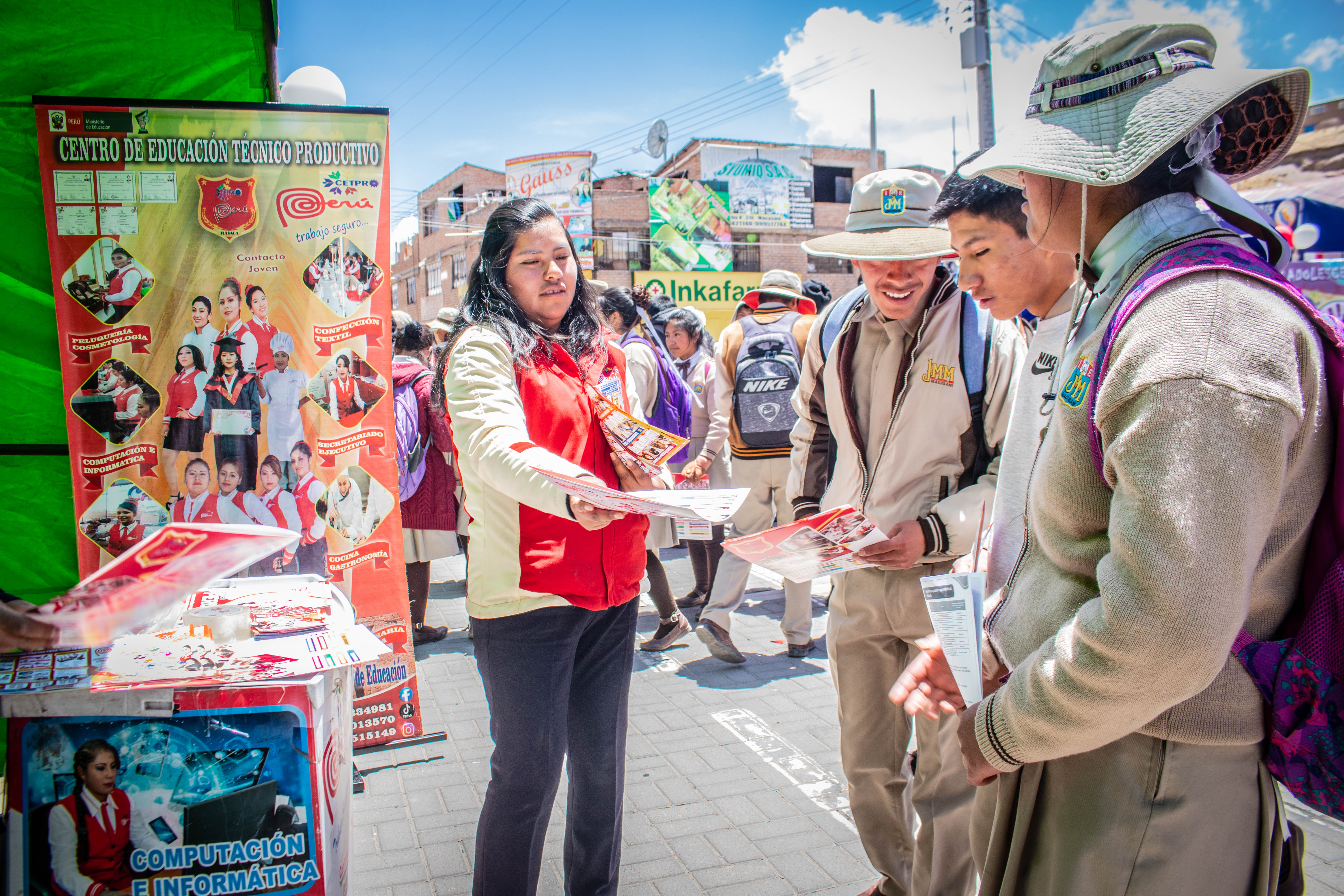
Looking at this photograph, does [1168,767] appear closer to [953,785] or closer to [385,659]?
[953,785]

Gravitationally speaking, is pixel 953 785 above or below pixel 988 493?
below

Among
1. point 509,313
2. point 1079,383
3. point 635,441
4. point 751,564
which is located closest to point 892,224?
point 635,441

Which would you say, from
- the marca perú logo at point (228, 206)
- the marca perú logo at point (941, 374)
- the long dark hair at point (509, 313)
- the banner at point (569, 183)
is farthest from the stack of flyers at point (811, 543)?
→ the banner at point (569, 183)

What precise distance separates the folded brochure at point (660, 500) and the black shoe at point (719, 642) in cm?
333

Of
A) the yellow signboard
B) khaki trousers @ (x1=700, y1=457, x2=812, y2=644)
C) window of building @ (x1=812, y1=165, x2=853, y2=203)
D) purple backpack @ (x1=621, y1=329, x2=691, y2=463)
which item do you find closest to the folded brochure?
khaki trousers @ (x1=700, y1=457, x2=812, y2=644)

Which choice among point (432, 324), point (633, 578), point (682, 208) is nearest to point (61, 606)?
point (633, 578)

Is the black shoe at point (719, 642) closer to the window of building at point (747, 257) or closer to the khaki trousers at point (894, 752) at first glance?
the khaki trousers at point (894, 752)

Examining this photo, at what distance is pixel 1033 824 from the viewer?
1.47 meters

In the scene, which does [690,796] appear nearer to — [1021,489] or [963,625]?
[1021,489]

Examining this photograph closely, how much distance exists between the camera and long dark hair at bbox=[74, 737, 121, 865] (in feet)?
5.35

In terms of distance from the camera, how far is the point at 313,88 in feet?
12.5

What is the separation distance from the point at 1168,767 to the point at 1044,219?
907 mm

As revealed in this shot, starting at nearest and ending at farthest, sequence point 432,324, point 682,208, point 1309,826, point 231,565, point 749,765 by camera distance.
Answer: point 231,565 < point 1309,826 < point 749,765 < point 432,324 < point 682,208

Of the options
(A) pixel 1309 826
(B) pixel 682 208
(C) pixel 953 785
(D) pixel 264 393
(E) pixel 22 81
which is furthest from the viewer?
(B) pixel 682 208
